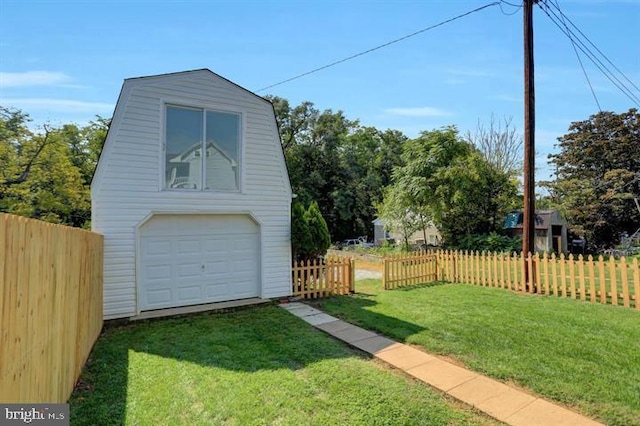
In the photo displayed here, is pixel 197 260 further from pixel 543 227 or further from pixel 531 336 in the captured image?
pixel 543 227

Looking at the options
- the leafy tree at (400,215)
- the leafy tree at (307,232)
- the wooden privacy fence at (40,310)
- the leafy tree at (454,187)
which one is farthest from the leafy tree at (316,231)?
→ the leafy tree at (400,215)

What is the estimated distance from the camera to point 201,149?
7.80m

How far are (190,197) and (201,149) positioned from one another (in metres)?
1.18

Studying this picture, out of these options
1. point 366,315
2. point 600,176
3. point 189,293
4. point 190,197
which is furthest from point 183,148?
point 600,176

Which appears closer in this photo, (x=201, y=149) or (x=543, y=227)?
(x=201, y=149)

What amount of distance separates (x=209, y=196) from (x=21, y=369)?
A: 19.2 ft

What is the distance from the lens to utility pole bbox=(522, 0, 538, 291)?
30.4ft

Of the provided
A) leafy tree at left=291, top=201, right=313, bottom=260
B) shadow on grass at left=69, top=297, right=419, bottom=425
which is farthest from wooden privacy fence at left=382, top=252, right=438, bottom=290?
shadow on grass at left=69, top=297, right=419, bottom=425

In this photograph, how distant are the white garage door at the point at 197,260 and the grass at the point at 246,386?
5.54 ft

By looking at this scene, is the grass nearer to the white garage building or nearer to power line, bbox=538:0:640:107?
the white garage building

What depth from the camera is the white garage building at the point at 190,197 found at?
22.6 feet

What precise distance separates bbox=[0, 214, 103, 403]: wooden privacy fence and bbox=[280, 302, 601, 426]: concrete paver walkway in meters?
3.75

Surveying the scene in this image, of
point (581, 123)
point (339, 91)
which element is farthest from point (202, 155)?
point (581, 123)

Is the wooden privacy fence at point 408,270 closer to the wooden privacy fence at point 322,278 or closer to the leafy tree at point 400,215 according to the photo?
the wooden privacy fence at point 322,278
